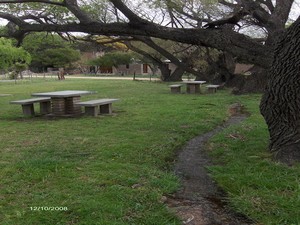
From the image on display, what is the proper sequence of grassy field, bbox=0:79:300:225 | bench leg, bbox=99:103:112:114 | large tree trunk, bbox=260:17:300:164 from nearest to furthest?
grassy field, bbox=0:79:300:225
large tree trunk, bbox=260:17:300:164
bench leg, bbox=99:103:112:114

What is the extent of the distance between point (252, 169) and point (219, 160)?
0.86 m

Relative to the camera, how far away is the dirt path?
12.2 ft

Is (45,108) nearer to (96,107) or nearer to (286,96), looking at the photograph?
(96,107)

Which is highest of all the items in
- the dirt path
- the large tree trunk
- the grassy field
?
the large tree trunk

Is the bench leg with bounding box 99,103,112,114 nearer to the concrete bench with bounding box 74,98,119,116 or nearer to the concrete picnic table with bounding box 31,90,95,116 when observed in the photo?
A: the concrete bench with bounding box 74,98,119,116

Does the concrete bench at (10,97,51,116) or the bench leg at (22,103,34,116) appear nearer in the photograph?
the concrete bench at (10,97,51,116)

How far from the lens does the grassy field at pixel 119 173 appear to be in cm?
368

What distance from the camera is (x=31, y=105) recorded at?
1109cm

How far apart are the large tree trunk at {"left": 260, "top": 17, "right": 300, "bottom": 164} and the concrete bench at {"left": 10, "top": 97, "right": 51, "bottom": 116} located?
7.36 meters

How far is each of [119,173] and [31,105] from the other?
22.7ft

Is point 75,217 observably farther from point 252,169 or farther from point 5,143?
point 5,143

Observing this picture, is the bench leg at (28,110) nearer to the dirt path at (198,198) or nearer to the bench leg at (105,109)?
the bench leg at (105,109)

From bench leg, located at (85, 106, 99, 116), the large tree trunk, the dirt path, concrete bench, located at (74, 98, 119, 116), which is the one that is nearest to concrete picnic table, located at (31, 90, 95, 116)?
concrete bench, located at (74, 98, 119, 116)

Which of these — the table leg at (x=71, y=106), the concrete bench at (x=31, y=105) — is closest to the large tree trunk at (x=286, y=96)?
the table leg at (x=71, y=106)
